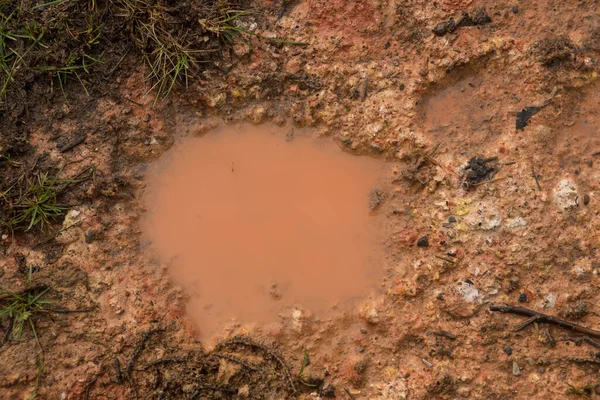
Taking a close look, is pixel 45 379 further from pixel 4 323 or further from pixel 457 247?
pixel 457 247

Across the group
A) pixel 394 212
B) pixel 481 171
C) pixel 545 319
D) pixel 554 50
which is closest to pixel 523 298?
pixel 545 319

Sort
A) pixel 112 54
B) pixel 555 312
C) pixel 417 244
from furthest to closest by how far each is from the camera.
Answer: pixel 112 54 → pixel 417 244 → pixel 555 312

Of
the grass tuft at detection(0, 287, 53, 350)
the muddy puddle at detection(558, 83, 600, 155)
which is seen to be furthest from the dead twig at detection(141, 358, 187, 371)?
the muddy puddle at detection(558, 83, 600, 155)

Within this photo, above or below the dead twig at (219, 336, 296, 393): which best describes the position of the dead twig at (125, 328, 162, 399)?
below

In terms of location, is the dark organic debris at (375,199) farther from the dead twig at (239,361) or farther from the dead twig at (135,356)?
the dead twig at (135,356)

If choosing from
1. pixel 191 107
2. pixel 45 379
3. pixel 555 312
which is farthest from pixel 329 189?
pixel 45 379

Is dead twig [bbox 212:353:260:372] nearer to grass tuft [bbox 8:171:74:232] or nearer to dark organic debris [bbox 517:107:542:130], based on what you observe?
grass tuft [bbox 8:171:74:232]

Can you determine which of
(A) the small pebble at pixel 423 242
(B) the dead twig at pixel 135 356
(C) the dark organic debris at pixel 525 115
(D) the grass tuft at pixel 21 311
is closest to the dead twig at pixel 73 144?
(D) the grass tuft at pixel 21 311
